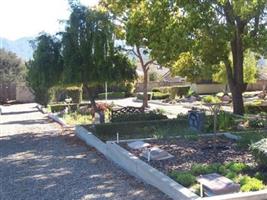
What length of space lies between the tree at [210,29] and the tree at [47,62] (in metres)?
4.02

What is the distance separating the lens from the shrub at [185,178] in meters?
8.20

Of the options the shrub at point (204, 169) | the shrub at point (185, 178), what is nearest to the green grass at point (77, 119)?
the shrub at point (204, 169)

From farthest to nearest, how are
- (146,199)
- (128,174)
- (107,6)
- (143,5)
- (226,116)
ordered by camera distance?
(107,6) < (143,5) < (226,116) < (128,174) < (146,199)

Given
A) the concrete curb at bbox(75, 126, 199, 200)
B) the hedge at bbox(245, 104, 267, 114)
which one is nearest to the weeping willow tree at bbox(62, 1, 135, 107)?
the concrete curb at bbox(75, 126, 199, 200)

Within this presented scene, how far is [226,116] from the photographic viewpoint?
16.2 metres

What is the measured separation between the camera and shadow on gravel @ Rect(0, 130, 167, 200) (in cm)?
849

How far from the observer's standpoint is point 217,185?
7.64 meters

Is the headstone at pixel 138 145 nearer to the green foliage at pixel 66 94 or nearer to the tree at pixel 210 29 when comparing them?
the tree at pixel 210 29

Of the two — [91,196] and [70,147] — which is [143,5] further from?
[91,196]

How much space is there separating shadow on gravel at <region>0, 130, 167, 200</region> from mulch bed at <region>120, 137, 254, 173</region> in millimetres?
764

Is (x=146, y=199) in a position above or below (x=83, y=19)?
below

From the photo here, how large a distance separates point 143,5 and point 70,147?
7.82 m

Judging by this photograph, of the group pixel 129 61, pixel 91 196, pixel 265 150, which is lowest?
pixel 91 196

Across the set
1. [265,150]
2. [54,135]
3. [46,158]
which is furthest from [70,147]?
[265,150]
